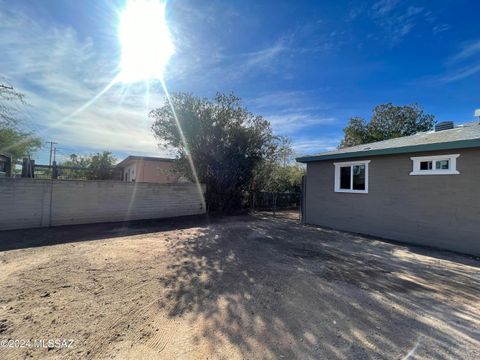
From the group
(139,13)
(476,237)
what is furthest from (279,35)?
(476,237)

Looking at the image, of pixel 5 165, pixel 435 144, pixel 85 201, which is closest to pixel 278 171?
pixel 435 144

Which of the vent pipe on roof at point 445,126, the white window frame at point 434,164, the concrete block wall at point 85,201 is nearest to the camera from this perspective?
the white window frame at point 434,164

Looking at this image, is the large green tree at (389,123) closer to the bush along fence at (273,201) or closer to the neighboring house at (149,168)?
the bush along fence at (273,201)

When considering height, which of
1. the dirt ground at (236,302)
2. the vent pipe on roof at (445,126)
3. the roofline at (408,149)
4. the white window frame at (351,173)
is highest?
the vent pipe on roof at (445,126)

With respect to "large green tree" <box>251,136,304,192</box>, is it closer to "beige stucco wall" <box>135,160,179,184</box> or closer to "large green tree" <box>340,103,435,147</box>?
"beige stucco wall" <box>135,160,179,184</box>

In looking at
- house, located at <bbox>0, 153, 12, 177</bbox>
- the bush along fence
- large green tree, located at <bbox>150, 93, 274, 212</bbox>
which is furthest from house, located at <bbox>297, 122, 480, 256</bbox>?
house, located at <bbox>0, 153, 12, 177</bbox>

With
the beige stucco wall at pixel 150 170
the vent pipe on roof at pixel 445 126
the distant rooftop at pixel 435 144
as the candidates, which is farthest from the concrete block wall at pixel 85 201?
the vent pipe on roof at pixel 445 126

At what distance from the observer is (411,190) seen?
21.9 ft

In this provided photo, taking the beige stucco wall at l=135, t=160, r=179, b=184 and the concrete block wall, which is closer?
the concrete block wall

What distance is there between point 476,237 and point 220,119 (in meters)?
9.43

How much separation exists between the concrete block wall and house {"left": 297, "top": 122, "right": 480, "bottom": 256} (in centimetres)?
609

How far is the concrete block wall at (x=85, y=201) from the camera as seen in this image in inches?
281

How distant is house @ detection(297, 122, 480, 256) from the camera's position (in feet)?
18.7

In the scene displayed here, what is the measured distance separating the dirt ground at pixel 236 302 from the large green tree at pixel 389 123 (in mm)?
15786
